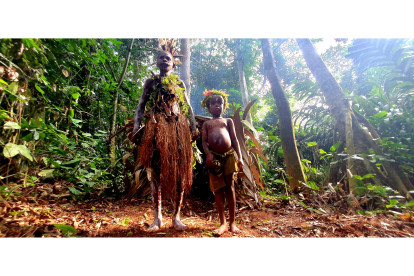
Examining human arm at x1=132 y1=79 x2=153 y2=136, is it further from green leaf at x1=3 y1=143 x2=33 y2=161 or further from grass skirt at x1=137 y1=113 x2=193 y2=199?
green leaf at x1=3 y1=143 x2=33 y2=161

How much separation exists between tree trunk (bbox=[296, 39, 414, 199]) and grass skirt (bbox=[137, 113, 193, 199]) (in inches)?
102

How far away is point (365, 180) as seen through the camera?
→ 2.95m

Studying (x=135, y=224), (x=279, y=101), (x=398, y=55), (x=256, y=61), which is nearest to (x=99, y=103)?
(x=135, y=224)

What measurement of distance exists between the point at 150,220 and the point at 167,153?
0.90 m

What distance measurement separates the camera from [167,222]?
86.8 inches

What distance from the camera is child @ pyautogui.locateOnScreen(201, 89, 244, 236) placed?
1.98m

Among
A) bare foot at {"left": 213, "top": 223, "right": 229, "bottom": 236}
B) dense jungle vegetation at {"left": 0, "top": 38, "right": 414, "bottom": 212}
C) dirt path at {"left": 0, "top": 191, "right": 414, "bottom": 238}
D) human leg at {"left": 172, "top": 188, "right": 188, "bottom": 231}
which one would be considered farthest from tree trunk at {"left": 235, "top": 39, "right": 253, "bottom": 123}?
bare foot at {"left": 213, "top": 223, "right": 229, "bottom": 236}

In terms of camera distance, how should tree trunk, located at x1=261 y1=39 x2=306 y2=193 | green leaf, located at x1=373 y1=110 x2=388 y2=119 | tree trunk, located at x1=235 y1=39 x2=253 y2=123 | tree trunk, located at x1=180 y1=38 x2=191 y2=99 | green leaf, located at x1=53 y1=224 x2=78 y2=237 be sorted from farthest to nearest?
tree trunk, located at x1=235 y1=39 x2=253 y2=123 < tree trunk, located at x1=180 y1=38 x2=191 y2=99 < tree trunk, located at x1=261 y1=39 x2=306 y2=193 < green leaf, located at x1=373 y1=110 x2=388 y2=119 < green leaf, located at x1=53 y1=224 x2=78 y2=237

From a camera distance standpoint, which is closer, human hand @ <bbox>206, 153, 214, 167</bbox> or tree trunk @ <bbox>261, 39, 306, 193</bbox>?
human hand @ <bbox>206, 153, 214, 167</bbox>

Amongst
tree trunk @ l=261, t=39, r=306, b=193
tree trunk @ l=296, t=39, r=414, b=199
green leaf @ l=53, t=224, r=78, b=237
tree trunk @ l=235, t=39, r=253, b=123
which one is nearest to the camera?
green leaf @ l=53, t=224, r=78, b=237

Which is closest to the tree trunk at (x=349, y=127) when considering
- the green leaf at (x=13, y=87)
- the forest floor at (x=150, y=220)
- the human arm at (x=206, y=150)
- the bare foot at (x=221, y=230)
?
the forest floor at (x=150, y=220)

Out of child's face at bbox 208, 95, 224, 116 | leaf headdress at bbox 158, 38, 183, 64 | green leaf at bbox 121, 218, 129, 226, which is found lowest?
green leaf at bbox 121, 218, 129, 226

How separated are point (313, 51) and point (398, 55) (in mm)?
1460

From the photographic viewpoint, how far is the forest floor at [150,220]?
1.75 m
